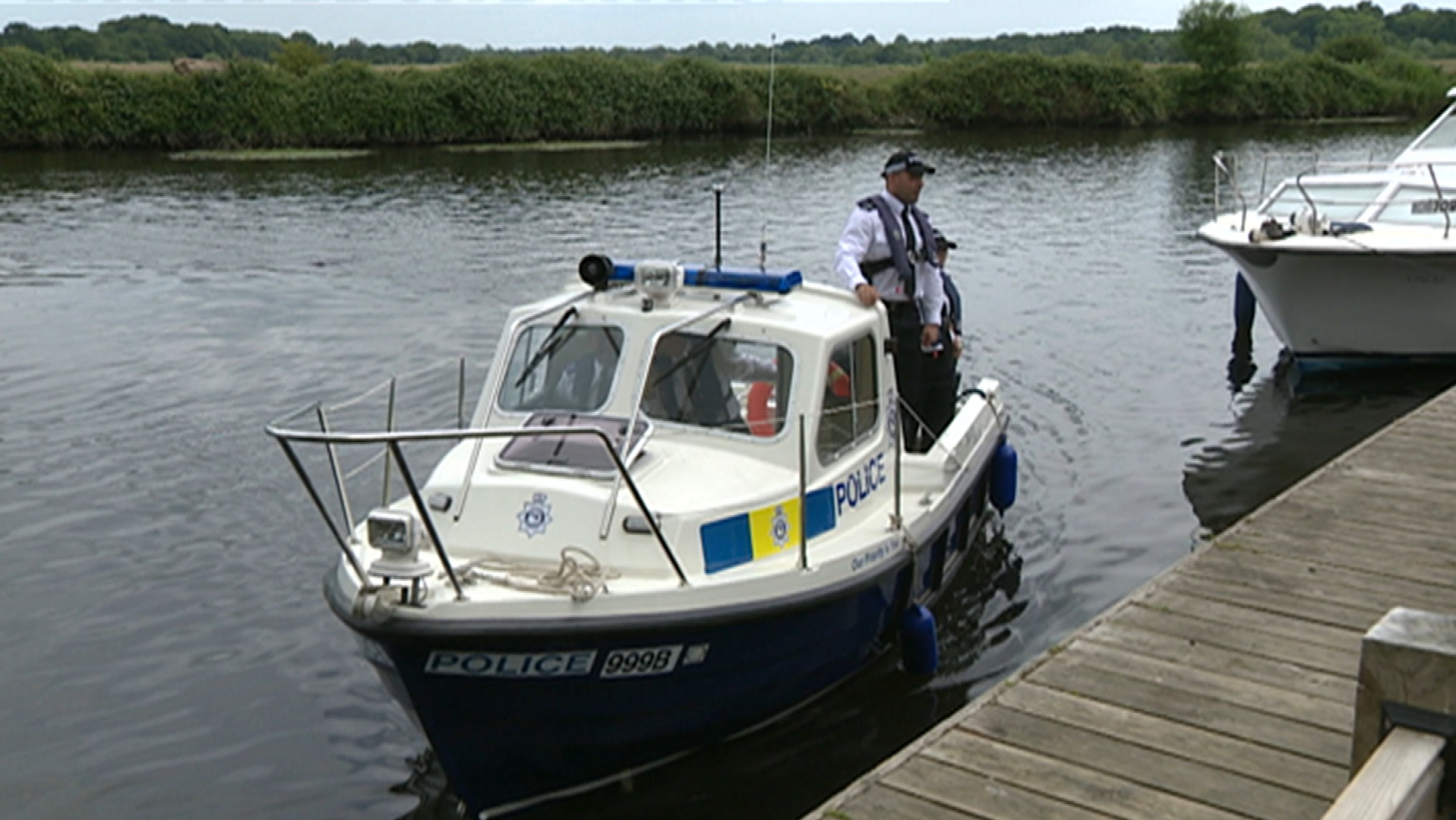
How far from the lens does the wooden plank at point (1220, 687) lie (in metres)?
6.05

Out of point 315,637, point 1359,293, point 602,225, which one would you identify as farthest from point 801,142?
point 315,637

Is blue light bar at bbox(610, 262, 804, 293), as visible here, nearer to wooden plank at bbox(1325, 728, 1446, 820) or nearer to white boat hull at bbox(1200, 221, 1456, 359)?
wooden plank at bbox(1325, 728, 1446, 820)

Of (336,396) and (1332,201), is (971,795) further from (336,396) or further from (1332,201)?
(1332,201)

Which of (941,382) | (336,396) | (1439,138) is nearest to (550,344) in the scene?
(941,382)

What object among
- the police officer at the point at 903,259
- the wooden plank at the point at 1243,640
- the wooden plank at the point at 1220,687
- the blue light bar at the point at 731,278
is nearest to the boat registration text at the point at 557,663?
the wooden plank at the point at 1220,687

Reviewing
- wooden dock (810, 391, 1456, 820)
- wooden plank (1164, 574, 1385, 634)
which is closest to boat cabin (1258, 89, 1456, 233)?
wooden dock (810, 391, 1456, 820)

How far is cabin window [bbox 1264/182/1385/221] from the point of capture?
1734 cm

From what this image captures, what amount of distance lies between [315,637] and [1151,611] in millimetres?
5463

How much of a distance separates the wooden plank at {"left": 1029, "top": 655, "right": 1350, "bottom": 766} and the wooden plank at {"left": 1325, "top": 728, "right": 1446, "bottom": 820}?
5.19 feet

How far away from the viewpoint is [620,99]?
53.5 metres

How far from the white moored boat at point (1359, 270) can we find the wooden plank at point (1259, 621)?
950 centimetres

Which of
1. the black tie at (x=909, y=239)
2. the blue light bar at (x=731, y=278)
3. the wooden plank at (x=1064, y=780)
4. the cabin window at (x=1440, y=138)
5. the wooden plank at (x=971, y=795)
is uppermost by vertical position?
the cabin window at (x=1440, y=138)

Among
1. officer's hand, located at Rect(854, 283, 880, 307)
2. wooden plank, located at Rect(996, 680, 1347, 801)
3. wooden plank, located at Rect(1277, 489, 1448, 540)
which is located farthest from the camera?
officer's hand, located at Rect(854, 283, 880, 307)

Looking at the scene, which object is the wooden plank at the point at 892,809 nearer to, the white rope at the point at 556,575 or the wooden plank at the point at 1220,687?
the wooden plank at the point at 1220,687
